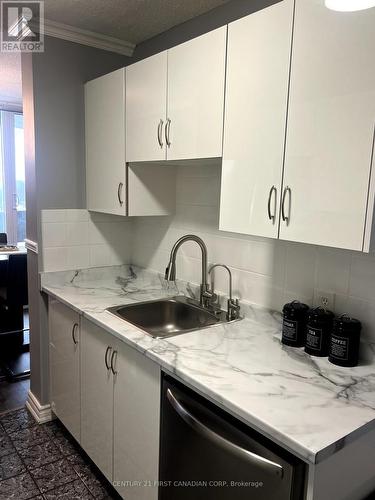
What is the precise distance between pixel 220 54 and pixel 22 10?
1.23m

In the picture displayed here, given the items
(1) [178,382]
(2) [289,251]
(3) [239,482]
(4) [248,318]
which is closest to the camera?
(3) [239,482]

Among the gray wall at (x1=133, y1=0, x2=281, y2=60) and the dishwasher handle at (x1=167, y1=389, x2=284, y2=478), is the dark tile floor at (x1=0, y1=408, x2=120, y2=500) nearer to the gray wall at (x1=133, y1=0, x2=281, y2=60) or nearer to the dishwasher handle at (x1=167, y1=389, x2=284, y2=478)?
the dishwasher handle at (x1=167, y1=389, x2=284, y2=478)

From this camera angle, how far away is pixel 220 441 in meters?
1.20

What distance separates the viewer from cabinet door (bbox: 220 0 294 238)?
1.35 metres

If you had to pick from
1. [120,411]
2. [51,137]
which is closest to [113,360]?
[120,411]

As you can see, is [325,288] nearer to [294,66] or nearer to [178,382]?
[178,382]

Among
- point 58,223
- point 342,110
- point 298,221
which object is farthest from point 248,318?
point 58,223

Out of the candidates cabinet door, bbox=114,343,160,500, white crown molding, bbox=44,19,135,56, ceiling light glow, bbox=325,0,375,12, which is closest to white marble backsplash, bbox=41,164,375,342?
cabinet door, bbox=114,343,160,500

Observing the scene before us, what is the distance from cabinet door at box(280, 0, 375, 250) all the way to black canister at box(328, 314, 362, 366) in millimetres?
338

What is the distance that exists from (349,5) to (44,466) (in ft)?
7.97

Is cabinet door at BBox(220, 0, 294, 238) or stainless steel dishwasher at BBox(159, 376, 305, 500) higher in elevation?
cabinet door at BBox(220, 0, 294, 238)

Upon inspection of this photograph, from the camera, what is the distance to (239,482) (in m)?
1.17

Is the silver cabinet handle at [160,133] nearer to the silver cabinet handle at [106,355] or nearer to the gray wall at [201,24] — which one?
the gray wall at [201,24]

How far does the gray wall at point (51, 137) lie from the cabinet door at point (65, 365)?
0.12 metres
